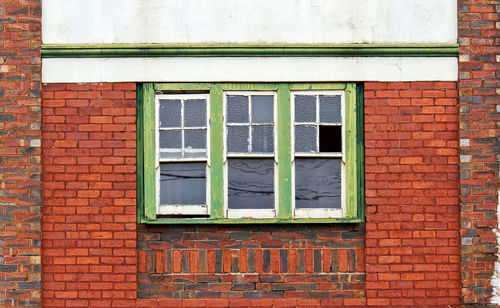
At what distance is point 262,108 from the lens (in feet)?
25.4

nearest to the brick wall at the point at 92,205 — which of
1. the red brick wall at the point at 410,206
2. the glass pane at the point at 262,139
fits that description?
the glass pane at the point at 262,139

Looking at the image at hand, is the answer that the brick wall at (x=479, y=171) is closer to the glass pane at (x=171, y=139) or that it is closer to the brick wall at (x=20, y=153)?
the glass pane at (x=171, y=139)

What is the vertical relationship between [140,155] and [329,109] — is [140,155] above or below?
below

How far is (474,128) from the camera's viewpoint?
7.62m

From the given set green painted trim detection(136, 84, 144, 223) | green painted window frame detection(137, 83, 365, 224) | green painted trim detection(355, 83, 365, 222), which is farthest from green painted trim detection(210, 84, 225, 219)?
green painted trim detection(355, 83, 365, 222)

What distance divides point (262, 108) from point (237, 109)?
0.26m

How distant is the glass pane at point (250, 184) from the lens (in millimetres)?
7738

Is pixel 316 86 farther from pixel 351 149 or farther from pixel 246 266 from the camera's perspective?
pixel 246 266

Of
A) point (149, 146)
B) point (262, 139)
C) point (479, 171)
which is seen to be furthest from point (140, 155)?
point (479, 171)

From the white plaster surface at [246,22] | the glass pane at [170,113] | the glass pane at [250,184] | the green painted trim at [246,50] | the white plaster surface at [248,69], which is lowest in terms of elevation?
the glass pane at [250,184]

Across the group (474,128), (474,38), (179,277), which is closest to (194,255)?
(179,277)

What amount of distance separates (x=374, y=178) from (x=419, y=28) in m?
1.64

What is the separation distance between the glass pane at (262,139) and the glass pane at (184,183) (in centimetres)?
59

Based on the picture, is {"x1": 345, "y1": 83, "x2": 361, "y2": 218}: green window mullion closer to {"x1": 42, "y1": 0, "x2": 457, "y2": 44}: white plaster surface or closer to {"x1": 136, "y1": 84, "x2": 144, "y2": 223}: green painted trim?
{"x1": 42, "y1": 0, "x2": 457, "y2": 44}: white plaster surface
